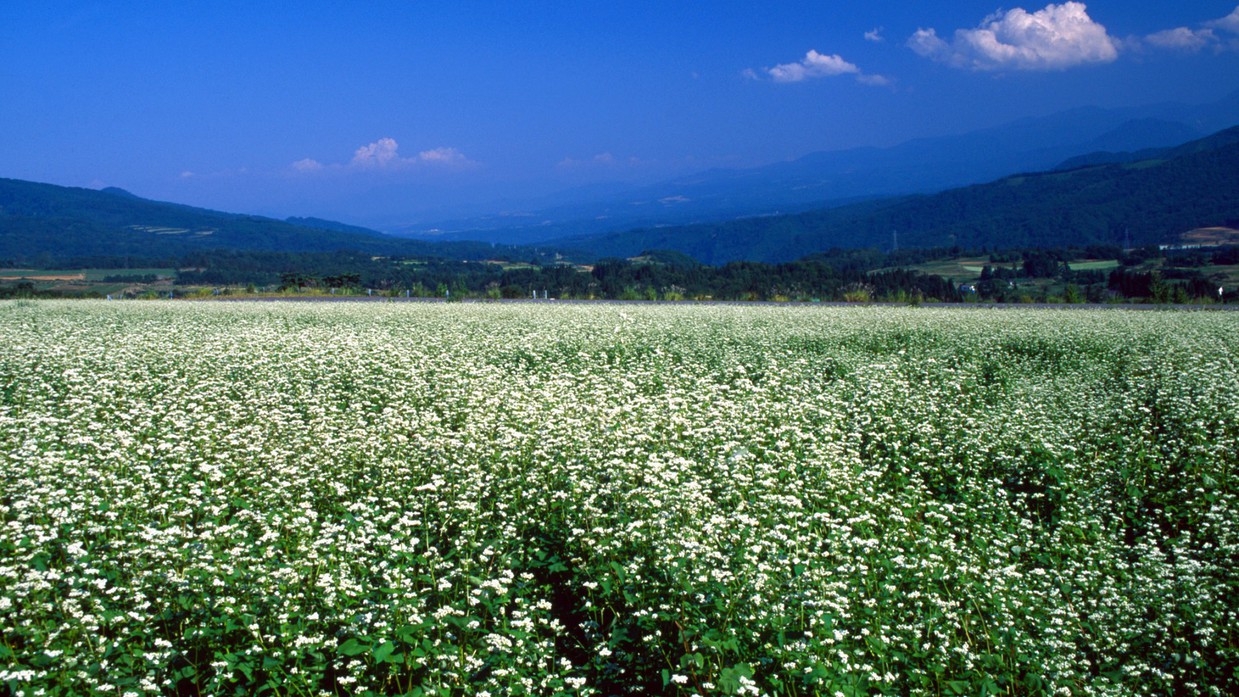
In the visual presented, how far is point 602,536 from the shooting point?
542 centimetres

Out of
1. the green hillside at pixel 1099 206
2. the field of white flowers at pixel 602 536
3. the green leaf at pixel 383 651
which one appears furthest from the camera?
the green hillside at pixel 1099 206

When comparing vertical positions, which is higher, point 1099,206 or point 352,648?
point 1099,206

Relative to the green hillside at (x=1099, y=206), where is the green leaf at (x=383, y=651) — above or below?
below

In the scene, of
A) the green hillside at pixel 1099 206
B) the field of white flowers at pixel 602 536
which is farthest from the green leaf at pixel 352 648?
the green hillside at pixel 1099 206

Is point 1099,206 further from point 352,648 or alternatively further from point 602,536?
point 352,648

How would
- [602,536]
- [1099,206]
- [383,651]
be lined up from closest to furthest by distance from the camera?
[383,651] < [602,536] < [1099,206]

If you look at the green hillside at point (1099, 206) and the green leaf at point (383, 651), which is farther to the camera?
the green hillside at point (1099, 206)

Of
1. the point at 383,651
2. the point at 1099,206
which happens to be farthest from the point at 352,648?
the point at 1099,206

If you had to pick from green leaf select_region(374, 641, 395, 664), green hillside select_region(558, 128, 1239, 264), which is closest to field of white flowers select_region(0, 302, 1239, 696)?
green leaf select_region(374, 641, 395, 664)

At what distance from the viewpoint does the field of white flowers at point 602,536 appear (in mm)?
4273

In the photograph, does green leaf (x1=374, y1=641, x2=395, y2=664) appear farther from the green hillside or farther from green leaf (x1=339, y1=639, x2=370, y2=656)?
the green hillside

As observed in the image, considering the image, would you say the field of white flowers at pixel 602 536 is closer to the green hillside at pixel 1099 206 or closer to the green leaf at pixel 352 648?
the green leaf at pixel 352 648

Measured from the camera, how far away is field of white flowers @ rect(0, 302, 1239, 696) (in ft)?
14.0

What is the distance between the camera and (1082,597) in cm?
586
